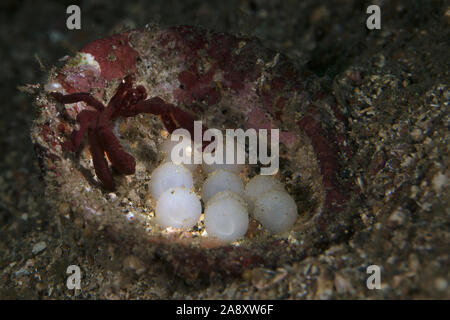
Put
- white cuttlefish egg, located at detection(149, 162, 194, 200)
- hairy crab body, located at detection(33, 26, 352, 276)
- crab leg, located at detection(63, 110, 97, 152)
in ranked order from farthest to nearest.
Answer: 1. white cuttlefish egg, located at detection(149, 162, 194, 200)
2. crab leg, located at detection(63, 110, 97, 152)
3. hairy crab body, located at detection(33, 26, 352, 276)

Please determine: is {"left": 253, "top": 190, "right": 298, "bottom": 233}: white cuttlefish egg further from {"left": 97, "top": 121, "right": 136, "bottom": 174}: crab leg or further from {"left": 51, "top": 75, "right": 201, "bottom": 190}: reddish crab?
{"left": 97, "top": 121, "right": 136, "bottom": 174}: crab leg

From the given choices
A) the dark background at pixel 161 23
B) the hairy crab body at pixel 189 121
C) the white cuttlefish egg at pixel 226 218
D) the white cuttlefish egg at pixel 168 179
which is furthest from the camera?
the dark background at pixel 161 23

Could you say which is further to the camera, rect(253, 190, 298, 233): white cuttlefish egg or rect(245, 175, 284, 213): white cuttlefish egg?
rect(245, 175, 284, 213): white cuttlefish egg

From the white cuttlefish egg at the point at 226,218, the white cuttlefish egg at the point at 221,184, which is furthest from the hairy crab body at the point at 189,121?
the white cuttlefish egg at the point at 221,184

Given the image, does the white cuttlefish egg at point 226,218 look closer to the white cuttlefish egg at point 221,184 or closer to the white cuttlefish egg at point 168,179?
the white cuttlefish egg at point 221,184

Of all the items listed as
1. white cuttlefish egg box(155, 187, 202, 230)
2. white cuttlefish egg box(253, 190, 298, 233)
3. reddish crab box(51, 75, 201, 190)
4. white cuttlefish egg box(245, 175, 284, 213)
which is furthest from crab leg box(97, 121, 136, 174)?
white cuttlefish egg box(253, 190, 298, 233)

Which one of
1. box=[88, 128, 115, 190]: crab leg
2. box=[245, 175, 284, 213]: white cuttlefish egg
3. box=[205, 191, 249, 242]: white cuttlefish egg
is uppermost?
box=[88, 128, 115, 190]: crab leg
